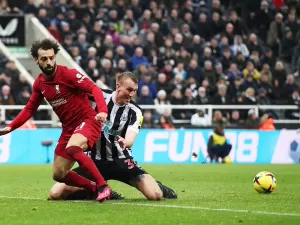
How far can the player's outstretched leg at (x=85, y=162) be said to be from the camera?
10.3m

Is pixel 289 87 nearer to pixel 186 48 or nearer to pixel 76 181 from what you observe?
pixel 186 48

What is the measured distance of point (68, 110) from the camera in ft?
35.4

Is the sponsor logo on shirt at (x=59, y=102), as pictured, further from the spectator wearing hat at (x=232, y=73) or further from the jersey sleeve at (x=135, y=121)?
the spectator wearing hat at (x=232, y=73)

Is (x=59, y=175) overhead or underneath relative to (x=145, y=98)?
overhead

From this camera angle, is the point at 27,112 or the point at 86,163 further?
the point at 27,112

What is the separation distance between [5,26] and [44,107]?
3.95 metres

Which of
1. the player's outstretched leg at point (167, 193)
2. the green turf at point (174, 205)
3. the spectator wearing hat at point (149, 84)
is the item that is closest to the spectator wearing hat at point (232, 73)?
the spectator wearing hat at point (149, 84)

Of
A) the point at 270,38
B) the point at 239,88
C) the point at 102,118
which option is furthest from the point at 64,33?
the point at 102,118

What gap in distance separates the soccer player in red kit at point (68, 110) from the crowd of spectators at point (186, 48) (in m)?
13.7

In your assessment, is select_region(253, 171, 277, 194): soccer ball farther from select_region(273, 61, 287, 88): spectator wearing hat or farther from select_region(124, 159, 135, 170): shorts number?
select_region(273, 61, 287, 88): spectator wearing hat

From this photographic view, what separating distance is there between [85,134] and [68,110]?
428mm

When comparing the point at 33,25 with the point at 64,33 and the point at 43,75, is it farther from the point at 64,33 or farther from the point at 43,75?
the point at 43,75

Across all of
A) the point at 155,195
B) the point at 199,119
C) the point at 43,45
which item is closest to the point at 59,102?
the point at 43,45

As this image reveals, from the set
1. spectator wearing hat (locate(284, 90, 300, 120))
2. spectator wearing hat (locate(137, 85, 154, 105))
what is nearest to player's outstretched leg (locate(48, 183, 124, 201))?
spectator wearing hat (locate(137, 85, 154, 105))
